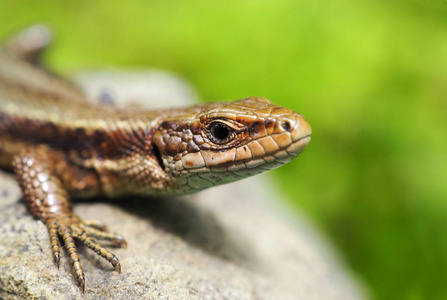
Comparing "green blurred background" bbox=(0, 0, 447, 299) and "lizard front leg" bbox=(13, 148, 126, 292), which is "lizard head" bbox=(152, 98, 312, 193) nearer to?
"lizard front leg" bbox=(13, 148, 126, 292)

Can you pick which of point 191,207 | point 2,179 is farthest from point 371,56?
point 2,179

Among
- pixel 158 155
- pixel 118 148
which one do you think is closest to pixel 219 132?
pixel 158 155

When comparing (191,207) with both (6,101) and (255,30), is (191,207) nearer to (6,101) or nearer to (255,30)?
(6,101)

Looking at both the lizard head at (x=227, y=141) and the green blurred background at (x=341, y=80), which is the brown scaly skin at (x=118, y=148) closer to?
the lizard head at (x=227, y=141)

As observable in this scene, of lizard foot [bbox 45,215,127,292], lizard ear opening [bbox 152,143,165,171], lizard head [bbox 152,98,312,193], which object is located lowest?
lizard foot [bbox 45,215,127,292]

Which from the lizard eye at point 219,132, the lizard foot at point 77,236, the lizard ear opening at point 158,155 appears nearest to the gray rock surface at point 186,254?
the lizard foot at point 77,236

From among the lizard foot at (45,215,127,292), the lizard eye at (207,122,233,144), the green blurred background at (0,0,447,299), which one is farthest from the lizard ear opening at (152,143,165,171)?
the green blurred background at (0,0,447,299)
